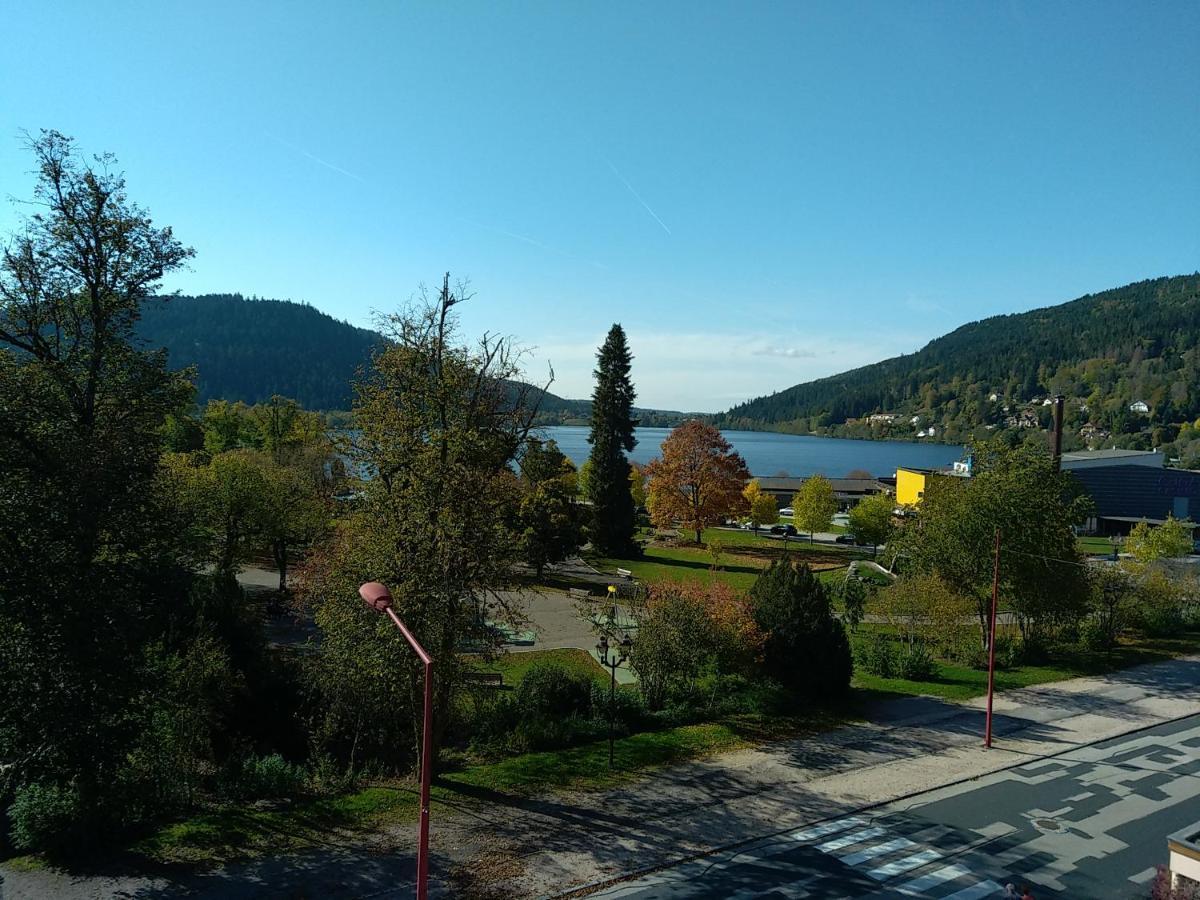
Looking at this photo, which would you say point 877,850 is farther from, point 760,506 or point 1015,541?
point 760,506

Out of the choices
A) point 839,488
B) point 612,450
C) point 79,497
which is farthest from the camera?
point 839,488

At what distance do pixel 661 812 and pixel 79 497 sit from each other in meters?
12.3

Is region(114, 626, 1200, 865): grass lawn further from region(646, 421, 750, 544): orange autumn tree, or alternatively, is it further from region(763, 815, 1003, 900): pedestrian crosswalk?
region(646, 421, 750, 544): orange autumn tree

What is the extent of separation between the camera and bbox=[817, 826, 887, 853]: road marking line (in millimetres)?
13964

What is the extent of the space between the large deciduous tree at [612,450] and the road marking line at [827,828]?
32292 mm

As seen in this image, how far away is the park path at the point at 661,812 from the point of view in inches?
474

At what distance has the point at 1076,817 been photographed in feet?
50.6

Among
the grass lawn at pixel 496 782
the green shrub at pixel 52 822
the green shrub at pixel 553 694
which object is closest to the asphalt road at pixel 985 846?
the grass lawn at pixel 496 782

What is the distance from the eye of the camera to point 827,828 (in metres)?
14.8

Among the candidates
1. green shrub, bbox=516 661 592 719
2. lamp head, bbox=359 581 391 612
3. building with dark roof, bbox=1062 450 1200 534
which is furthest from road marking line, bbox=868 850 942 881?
building with dark roof, bbox=1062 450 1200 534

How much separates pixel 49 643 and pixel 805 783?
15171 millimetres

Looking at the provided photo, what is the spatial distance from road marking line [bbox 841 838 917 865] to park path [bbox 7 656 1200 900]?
4.67 ft

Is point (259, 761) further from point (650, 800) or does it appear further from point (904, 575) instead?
point (904, 575)

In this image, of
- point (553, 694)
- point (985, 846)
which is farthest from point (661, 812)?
point (985, 846)
